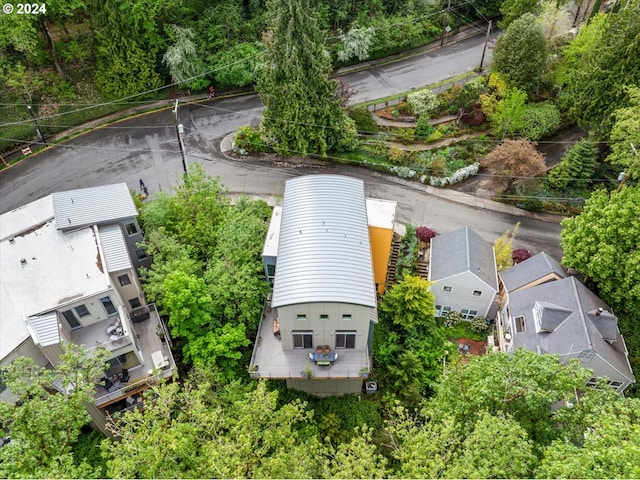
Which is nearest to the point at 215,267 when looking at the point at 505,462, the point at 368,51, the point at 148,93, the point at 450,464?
the point at 450,464

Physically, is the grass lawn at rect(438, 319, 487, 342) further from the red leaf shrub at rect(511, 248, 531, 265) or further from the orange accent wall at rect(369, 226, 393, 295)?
the red leaf shrub at rect(511, 248, 531, 265)

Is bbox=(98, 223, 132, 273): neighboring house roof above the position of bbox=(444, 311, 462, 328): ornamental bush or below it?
above

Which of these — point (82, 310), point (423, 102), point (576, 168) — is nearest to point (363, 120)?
point (423, 102)

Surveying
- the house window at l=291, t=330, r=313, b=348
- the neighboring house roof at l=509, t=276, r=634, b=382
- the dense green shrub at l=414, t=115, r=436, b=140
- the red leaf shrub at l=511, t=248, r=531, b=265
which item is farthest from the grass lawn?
the dense green shrub at l=414, t=115, r=436, b=140

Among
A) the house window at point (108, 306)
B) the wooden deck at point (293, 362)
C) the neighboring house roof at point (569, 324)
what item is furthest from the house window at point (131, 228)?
the neighboring house roof at point (569, 324)

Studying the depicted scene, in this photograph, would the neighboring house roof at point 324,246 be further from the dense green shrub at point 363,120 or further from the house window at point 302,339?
the dense green shrub at point 363,120

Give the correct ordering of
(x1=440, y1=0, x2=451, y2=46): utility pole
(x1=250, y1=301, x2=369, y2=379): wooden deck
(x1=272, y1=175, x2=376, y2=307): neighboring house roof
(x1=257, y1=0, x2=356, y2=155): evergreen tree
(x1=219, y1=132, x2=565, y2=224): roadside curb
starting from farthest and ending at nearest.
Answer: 1. (x1=440, y1=0, x2=451, y2=46): utility pole
2. (x1=219, y1=132, x2=565, y2=224): roadside curb
3. (x1=257, y1=0, x2=356, y2=155): evergreen tree
4. (x1=250, y1=301, x2=369, y2=379): wooden deck
5. (x1=272, y1=175, x2=376, y2=307): neighboring house roof

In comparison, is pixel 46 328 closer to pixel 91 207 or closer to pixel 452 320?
pixel 91 207
